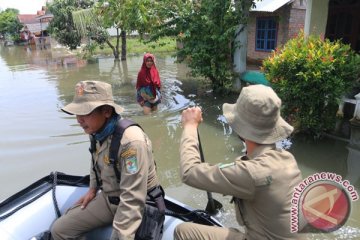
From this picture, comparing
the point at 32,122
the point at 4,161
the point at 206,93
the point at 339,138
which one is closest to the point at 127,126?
the point at 4,161

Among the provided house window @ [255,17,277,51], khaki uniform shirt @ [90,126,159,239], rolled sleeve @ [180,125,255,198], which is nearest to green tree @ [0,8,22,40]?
house window @ [255,17,277,51]

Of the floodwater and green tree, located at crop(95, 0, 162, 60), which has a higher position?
green tree, located at crop(95, 0, 162, 60)

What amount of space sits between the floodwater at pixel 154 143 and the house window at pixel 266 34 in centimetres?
394

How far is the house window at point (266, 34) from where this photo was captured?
14219 mm

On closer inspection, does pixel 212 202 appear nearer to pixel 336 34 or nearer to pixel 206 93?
pixel 206 93

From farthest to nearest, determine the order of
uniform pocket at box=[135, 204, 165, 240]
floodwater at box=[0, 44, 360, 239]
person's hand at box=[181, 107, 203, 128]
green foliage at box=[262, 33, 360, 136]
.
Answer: green foliage at box=[262, 33, 360, 136], floodwater at box=[0, 44, 360, 239], uniform pocket at box=[135, 204, 165, 240], person's hand at box=[181, 107, 203, 128]

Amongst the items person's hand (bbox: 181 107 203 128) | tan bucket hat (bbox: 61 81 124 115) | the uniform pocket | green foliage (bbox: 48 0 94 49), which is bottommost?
the uniform pocket

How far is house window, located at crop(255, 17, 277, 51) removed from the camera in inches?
560

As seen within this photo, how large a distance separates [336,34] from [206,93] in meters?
4.40

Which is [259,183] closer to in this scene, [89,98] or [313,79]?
[89,98]

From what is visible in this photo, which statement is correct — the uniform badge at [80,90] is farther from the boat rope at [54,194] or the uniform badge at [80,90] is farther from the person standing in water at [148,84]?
the person standing in water at [148,84]

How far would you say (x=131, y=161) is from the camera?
227 centimetres

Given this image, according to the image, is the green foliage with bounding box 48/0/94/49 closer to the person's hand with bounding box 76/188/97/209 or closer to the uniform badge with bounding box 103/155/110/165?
the person's hand with bounding box 76/188/97/209

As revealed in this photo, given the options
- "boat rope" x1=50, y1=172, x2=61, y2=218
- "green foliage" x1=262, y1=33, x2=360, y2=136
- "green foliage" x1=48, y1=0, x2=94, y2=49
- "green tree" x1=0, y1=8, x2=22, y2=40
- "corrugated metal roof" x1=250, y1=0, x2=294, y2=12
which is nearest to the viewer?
"boat rope" x1=50, y1=172, x2=61, y2=218
